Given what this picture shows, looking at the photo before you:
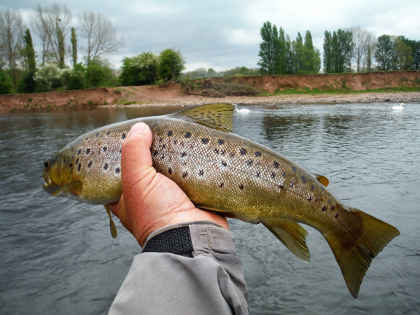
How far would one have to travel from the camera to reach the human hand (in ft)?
5.53

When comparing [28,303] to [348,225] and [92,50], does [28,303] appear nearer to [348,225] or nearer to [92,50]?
[348,225]

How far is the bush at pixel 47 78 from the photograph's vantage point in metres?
52.2

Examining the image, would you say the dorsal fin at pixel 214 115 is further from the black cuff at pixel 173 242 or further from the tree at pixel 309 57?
the tree at pixel 309 57

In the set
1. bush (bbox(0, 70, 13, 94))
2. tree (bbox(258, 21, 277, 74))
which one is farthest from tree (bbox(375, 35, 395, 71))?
bush (bbox(0, 70, 13, 94))

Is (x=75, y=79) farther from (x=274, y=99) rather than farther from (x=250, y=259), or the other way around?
(x=250, y=259)

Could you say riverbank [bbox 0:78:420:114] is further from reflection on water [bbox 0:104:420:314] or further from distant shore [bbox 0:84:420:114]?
reflection on water [bbox 0:104:420:314]

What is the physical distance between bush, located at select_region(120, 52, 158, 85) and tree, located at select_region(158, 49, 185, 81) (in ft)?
4.16

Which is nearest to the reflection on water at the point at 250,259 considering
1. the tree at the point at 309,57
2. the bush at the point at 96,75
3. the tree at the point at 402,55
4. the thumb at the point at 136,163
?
the thumb at the point at 136,163

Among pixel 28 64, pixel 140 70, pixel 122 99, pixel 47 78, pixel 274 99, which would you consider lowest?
pixel 274 99

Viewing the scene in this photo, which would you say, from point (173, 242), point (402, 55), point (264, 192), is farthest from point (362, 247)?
point (402, 55)

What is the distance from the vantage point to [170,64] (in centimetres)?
5678

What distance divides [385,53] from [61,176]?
109 metres

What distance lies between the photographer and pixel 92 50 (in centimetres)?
6988

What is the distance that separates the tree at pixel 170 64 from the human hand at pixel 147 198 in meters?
56.8
